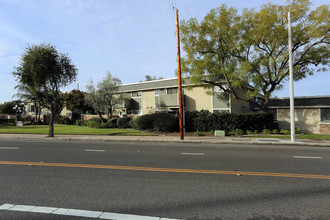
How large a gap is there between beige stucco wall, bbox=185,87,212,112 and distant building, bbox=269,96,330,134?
7.19 meters

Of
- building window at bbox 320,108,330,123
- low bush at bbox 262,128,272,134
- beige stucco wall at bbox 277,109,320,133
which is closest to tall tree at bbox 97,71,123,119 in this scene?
low bush at bbox 262,128,272,134

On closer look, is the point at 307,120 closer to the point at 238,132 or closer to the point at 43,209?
the point at 238,132

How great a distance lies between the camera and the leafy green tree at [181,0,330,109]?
15.5 m

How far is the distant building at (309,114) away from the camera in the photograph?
1940cm

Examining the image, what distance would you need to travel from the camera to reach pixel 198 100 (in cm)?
2466

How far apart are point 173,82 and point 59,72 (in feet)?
46.2

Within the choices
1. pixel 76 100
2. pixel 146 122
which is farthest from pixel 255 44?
pixel 76 100

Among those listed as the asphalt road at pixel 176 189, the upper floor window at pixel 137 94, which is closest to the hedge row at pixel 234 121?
the asphalt road at pixel 176 189

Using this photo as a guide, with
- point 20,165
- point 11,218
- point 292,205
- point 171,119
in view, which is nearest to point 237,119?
point 171,119

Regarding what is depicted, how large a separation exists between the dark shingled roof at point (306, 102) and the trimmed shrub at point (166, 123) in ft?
39.6

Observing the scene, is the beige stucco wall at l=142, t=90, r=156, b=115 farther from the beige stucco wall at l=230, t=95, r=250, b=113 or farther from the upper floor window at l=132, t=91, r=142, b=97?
the beige stucco wall at l=230, t=95, r=250, b=113

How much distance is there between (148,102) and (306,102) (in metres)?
19.6

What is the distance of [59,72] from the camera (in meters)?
16.7

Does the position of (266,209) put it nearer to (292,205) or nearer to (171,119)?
(292,205)
